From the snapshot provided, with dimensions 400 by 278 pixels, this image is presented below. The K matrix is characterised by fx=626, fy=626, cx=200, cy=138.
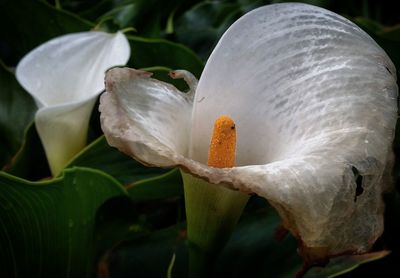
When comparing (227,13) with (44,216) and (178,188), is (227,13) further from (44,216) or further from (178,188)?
(44,216)

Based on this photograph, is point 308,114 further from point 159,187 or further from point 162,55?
point 162,55

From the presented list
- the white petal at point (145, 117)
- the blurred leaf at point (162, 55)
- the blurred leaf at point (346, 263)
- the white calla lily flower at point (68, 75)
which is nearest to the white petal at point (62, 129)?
the white calla lily flower at point (68, 75)

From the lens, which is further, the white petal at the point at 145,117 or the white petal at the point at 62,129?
the white petal at the point at 62,129

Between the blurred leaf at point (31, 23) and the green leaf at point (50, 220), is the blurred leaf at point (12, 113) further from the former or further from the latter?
the green leaf at point (50, 220)

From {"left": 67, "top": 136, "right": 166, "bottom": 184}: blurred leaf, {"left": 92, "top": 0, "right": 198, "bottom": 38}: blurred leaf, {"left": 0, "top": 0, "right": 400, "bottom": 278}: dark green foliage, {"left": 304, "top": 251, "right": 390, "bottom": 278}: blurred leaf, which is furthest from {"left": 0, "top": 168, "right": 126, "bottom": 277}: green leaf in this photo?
{"left": 92, "top": 0, "right": 198, "bottom": 38}: blurred leaf

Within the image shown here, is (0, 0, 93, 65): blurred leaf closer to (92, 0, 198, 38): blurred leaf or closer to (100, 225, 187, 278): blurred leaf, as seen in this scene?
(92, 0, 198, 38): blurred leaf
